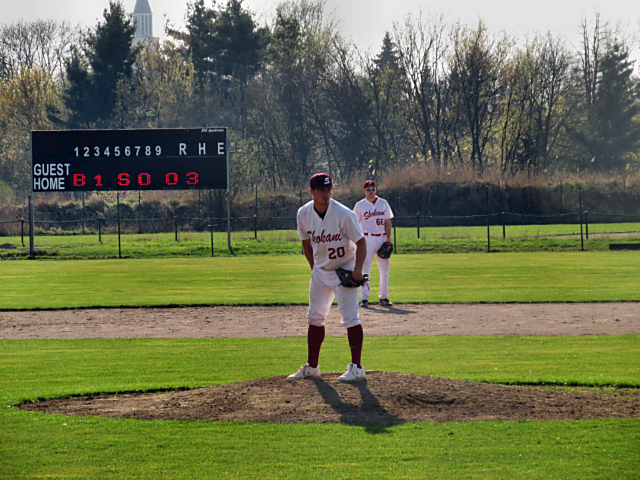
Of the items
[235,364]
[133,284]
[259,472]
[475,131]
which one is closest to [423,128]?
[475,131]

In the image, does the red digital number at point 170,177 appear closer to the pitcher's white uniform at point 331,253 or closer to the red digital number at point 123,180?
the red digital number at point 123,180

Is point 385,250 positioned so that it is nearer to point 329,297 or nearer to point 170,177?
point 329,297

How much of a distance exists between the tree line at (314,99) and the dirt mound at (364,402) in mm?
48884

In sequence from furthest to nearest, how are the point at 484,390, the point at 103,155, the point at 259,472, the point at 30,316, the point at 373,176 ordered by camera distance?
the point at 373,176 < the point at 103,155 < the point at 30,316 < the point at 484,390 < the point at 259,472

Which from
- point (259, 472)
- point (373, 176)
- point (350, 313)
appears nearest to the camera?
point (259, 472)

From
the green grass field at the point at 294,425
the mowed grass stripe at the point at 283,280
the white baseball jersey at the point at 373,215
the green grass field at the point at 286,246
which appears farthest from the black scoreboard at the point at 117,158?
the white baseball jersey at the point at 373,215

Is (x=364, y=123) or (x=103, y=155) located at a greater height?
(x=364, y=123)

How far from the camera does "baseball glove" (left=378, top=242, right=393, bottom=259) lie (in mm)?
12617

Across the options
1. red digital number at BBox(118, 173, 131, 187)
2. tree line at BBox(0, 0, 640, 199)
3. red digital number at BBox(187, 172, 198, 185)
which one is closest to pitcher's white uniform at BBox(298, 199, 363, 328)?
red digital number at BBox(187, 172, 198, 185)

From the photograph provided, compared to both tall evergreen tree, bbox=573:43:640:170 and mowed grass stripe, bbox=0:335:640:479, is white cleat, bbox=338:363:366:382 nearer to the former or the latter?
mowed grass stripe, bbox=0:335:640:479

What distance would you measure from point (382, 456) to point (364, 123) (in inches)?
2136

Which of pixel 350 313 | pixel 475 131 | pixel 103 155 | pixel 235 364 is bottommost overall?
pixel 235 364

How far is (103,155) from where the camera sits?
1166 inches

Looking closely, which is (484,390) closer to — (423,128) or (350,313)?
(350,313)
